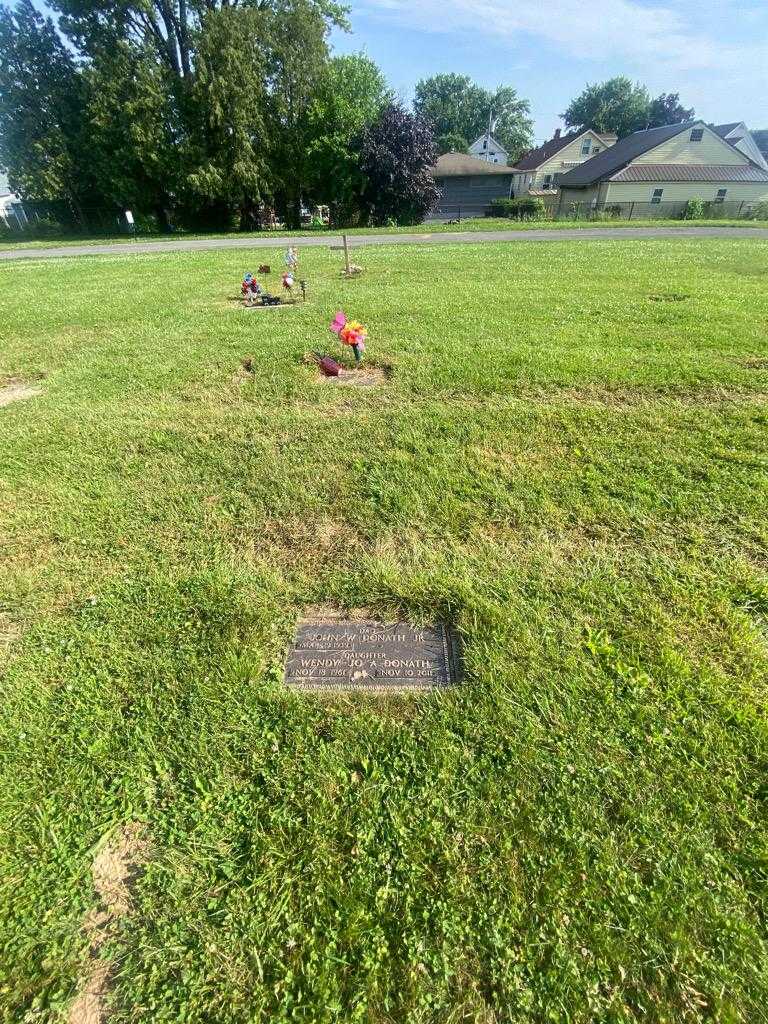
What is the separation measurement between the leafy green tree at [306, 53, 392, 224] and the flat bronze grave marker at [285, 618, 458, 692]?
3221 cm

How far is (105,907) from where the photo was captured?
147 centimetres

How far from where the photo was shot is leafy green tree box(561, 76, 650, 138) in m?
69.0

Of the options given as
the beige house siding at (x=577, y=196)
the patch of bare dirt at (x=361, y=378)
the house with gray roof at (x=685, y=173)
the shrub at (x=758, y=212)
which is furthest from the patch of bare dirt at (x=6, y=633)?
the beige house siding at (x=577, y=196)

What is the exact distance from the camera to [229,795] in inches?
67.4

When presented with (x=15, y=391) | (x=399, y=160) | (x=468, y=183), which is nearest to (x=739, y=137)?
(x=468, y=183)

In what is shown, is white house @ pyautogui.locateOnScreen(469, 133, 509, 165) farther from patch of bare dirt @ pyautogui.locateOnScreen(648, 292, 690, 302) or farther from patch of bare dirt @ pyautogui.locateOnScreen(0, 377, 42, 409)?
patch of bare dirt @ pyautogui.locateOnScreen(0, 377, 42, 409)

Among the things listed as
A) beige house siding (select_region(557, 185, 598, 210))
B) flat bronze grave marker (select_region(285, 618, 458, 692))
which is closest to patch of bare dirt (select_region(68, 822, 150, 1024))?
flat bronze grave marker (select_region(285, 618, 458, 692))

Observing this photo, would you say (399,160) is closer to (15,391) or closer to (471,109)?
(15,391)

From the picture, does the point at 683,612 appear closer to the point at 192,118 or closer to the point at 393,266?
the point at 393,266

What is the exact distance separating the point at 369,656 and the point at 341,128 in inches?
1324

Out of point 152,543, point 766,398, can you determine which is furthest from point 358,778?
point 766,398

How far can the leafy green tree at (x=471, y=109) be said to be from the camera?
230ft

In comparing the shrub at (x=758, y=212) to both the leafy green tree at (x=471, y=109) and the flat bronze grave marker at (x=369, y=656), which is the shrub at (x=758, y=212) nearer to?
the flat bronze grave marker at (x=369, y=656)

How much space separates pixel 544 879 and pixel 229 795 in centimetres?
107
